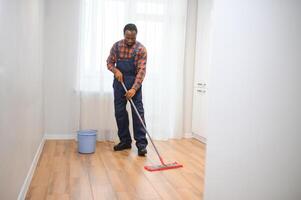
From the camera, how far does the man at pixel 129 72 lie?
345 cm

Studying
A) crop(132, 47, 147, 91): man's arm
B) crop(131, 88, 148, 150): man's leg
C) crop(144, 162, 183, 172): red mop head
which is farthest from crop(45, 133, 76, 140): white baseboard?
crop(144, 162, 183, 172): red mop head

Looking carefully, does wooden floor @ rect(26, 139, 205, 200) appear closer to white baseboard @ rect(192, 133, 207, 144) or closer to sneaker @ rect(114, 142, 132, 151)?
sneaker @ rect(114, 142, 132, 151)

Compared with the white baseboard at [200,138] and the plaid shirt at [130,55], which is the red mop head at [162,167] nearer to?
the plaid shirt at [130,55]

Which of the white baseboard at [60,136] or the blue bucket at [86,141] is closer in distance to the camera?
the blue bucket at [86,141]

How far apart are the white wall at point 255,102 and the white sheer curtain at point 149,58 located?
8.21 feet

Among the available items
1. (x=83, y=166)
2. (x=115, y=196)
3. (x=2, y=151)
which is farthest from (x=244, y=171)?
(x=83, y=166)

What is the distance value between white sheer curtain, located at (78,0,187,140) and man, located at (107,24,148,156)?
1.40 feet

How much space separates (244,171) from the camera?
64.9 inches

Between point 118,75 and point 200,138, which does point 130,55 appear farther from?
point 200,138

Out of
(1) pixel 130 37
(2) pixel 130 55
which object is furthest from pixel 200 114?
(1) pixel 130 37

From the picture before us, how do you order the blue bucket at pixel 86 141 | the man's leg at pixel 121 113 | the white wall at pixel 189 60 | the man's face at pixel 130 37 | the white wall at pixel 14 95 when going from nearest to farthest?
the white wall at pixel 14 95 < the blue bucket at pixel 86 141 < the man's face at pixel 130 37 < the man's leg at pixel 121 113 < the white wall at pixel 189 60

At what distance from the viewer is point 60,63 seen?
3.98 meters

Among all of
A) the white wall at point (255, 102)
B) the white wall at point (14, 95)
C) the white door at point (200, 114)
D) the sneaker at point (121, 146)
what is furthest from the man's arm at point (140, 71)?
the white wall at point (255, 102)

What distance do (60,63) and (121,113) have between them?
108 centimetres
